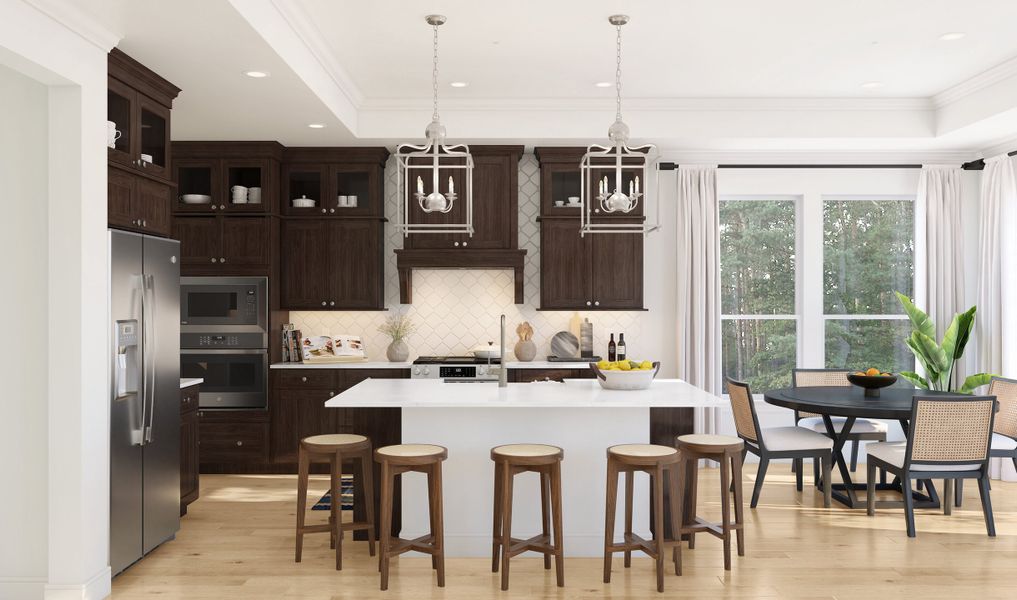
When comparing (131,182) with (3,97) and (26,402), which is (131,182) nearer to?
(3,97)

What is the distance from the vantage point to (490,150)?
6945mm

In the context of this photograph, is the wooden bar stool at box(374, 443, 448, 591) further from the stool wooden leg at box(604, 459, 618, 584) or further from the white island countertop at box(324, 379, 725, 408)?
the stool wooden leg at box(604, 459, 618, 584)

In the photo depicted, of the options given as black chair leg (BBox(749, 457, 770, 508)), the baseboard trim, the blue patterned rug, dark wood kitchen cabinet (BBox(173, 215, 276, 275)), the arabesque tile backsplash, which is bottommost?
the blue patterned rug

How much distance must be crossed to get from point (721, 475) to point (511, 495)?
115 centimetres

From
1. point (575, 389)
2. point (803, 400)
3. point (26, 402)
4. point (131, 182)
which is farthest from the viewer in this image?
point (803, 400)

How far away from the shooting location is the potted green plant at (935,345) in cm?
680

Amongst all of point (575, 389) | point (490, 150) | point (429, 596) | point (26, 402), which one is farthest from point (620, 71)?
point (26, 402)

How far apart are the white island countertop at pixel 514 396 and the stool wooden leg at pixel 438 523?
1.17 ft

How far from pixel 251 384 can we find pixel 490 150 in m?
2.84

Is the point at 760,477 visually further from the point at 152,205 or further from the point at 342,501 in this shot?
the point at 152,205

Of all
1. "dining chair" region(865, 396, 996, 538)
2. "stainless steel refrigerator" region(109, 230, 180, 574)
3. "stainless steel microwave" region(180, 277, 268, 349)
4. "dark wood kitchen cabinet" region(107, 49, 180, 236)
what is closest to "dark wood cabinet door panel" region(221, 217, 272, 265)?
"stainless steel microwave" region(180, 277, 268, 349)

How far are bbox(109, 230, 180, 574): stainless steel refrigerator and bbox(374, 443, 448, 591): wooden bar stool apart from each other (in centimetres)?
133

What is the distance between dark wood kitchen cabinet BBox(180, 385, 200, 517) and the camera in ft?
17.5

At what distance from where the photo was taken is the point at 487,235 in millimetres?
7008
